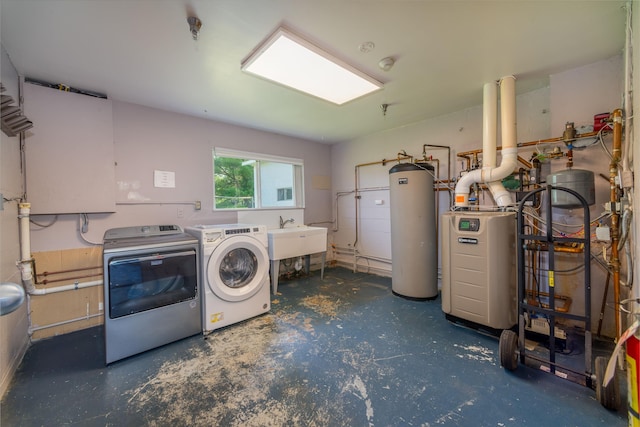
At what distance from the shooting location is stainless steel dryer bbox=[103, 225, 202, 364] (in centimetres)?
201

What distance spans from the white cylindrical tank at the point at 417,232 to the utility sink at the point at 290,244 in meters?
1.33

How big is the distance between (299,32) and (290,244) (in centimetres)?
257

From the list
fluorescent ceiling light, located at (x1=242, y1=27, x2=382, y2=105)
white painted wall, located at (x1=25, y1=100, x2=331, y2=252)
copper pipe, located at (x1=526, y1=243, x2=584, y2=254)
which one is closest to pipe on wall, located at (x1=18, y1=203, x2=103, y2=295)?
white painted wall, located at (x1=25, y1=100, x2=331, y2=252)

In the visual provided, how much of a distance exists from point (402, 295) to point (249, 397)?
224cm

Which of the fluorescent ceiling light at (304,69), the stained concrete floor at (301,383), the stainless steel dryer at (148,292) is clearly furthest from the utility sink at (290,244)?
the fluorescent ceiling light at (304,69)

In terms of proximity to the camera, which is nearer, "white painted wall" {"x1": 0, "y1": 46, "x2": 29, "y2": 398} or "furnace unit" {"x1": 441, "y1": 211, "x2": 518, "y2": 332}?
"white painted wall" {"x1": 0, "y1": 46, "x2": 29, "y2": 398}

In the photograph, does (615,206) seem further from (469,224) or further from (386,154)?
(386,154)

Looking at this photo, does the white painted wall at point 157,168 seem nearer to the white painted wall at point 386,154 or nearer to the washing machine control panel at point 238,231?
the washing machine control panel at point 238,231

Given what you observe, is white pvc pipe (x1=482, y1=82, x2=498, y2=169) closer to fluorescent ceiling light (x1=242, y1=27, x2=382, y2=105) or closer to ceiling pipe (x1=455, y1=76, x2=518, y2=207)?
ceiling pipe (x1=455, y1=76, x2=518, y2=207)

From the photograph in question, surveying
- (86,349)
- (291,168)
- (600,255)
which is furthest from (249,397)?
(291,168)

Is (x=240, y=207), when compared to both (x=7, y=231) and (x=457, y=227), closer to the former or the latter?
(x=7, y=231)

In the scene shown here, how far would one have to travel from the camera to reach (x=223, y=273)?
2.72 meters

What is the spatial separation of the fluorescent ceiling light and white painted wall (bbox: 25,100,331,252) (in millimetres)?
1648

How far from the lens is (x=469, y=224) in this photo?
234 cm
